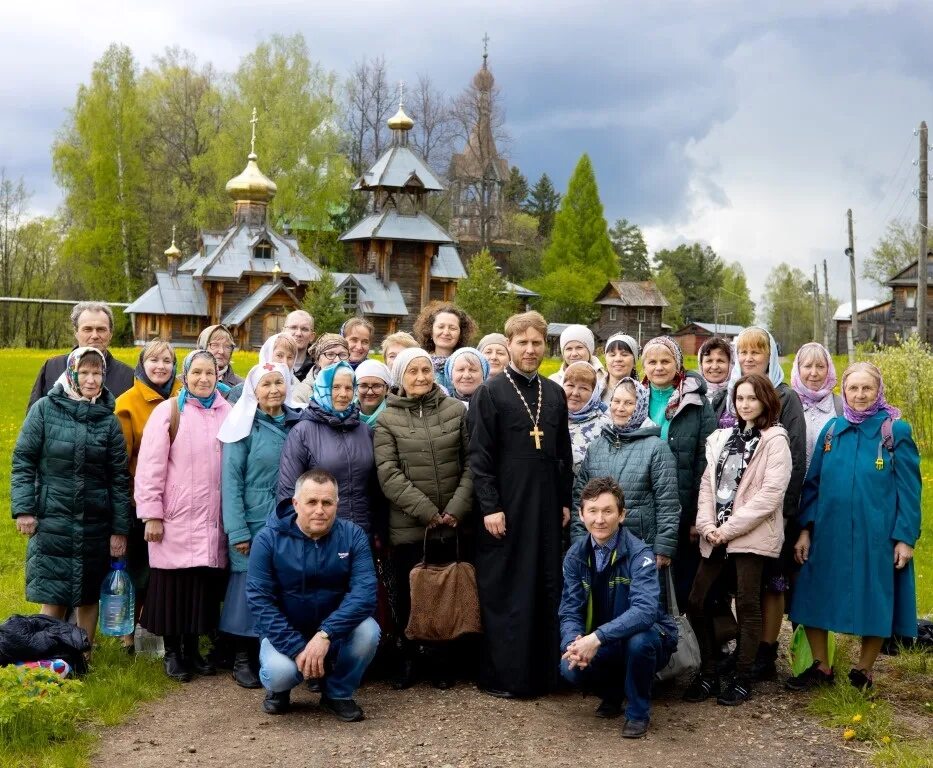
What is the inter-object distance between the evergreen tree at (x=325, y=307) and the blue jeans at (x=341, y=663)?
2865cm

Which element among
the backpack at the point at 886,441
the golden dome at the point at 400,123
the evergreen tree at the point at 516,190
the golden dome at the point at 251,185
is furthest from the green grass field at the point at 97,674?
the evergreen tree at the point at 516,190

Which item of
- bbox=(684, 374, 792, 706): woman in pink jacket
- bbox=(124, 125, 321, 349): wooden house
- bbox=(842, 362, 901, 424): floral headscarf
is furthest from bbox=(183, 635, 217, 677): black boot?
bbox=(124, 125, 321, 349): wooden house

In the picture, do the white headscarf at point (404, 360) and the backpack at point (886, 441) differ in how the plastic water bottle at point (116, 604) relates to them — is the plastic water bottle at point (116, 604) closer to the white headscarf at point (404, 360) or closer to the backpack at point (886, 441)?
the white headscarf at point (404, 360)

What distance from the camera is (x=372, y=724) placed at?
17.9 ft

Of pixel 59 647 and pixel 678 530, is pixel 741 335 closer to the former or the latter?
pixel 678 530

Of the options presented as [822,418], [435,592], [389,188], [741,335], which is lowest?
[435,592]

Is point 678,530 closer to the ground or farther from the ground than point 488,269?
closer to the ground

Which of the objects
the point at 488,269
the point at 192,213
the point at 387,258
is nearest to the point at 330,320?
the point at 488,269

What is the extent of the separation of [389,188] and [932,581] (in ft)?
125

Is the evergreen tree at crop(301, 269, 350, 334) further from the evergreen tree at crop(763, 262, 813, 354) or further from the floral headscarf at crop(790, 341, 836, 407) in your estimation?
the evergreen tree at crop(763, 262, 813, 354)

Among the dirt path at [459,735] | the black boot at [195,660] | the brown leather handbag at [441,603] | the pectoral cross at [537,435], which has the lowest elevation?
the dirt path at [459,735]

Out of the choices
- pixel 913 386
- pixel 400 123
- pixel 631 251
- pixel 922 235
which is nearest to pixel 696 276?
pixel 631 251

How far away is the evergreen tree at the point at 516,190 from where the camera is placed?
227 feet

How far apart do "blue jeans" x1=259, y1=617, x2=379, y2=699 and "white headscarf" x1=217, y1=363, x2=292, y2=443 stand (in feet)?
3.94
